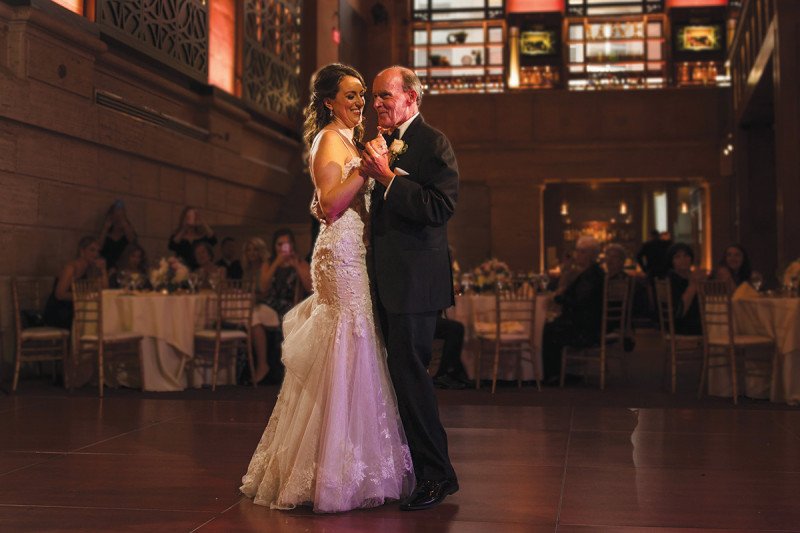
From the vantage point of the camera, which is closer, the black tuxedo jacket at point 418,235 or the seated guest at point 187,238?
the black tuxedo jacket at point 418,235

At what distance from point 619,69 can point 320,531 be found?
16768 millimetres

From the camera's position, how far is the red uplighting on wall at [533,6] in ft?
61.5

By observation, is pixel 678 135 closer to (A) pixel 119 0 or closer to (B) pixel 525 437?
(A) pixel 119 0

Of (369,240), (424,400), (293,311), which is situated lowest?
(424,400)

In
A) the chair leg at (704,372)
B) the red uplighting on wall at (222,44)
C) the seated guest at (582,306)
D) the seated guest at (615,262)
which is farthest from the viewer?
the red uplighting on wall at (222,44)

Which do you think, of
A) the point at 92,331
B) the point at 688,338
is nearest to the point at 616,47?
the point at 688,338

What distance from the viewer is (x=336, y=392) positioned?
3264 mm

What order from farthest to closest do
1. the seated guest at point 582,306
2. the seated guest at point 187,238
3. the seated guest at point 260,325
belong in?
the seated guest at point 187,238 → the seated guest at point 260,325 → the seated guest at point 582,306

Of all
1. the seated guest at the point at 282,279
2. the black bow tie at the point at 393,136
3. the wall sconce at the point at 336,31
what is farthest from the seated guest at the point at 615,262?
the wall sconce at the point at 336,31

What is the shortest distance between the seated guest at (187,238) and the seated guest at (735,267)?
5363 mm

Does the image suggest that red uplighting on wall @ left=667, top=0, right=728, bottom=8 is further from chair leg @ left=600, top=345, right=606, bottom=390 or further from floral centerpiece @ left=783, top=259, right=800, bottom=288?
chair leg @ left=600, top=345, right=606, bottom=390

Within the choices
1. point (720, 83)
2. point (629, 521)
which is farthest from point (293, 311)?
point (720, 83)

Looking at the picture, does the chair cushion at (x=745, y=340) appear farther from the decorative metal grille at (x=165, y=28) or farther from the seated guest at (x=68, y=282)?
the decorative metal grille at (x=165, y=28)

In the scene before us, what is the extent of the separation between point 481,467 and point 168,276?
14.3 ft
